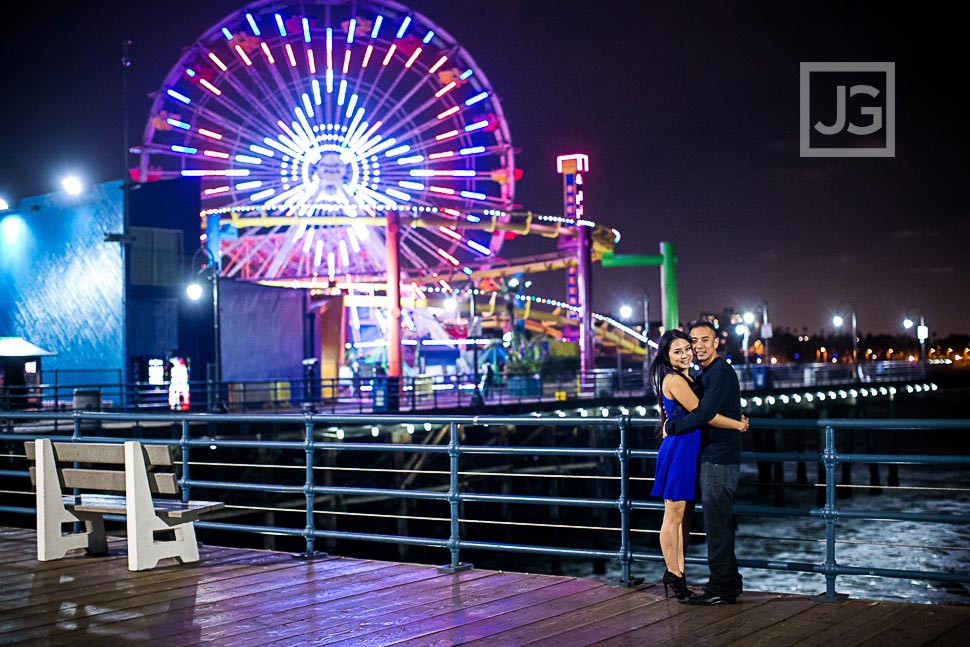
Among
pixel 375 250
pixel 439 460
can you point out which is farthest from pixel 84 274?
pixel 375 250

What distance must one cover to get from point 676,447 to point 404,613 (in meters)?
1.96

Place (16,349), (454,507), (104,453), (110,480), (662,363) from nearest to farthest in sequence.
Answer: (662,363)
(454,507)
(110,480)
(104,453)
(16,349)

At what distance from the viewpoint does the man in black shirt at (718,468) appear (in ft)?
21.2

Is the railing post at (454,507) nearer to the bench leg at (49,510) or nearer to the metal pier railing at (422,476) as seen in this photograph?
the metal pier railing at (422,476)

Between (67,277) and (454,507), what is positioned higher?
(67,277)

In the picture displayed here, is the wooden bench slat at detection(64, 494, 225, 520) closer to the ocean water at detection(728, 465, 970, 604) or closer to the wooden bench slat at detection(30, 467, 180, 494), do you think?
the wooden bench slat at detection(30, 467, 180, 494)

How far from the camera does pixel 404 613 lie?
669 cm

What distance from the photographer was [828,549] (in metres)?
6.70

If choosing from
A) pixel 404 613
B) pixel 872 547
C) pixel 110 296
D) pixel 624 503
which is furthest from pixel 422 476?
pixel 404 613

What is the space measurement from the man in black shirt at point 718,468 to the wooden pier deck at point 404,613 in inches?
7.3

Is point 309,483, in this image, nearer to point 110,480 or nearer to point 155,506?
point 155,506

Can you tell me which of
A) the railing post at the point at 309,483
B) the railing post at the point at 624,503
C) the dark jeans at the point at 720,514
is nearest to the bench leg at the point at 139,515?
the railing post at the point at 309,483

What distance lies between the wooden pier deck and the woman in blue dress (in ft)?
1.10

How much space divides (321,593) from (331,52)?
153 ft
